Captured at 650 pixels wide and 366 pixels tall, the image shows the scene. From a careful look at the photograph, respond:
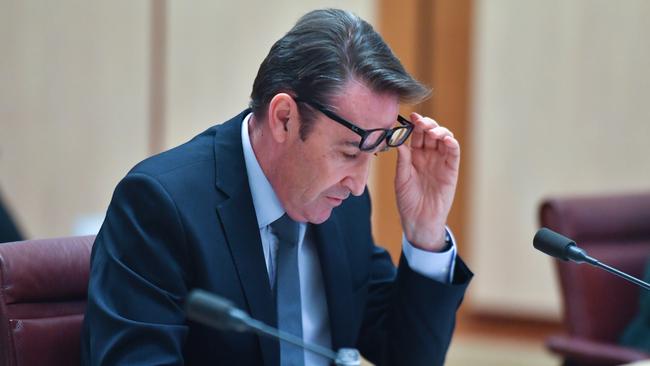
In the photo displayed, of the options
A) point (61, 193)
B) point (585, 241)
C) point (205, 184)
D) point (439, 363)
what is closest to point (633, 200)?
point (585, 241)

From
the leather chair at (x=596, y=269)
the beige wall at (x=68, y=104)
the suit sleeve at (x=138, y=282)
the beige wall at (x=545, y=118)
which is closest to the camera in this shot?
the suit sleeve at (x=138, y=282)

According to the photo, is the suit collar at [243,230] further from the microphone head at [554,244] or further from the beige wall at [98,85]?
the beige wall at [98,85]

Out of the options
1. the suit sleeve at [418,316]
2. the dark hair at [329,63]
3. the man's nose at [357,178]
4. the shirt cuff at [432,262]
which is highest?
the dark hair at [329,63]

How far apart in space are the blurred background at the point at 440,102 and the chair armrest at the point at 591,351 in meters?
2.00

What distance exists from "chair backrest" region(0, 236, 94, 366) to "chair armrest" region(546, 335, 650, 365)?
1.53 meters

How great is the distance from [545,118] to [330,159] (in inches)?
132

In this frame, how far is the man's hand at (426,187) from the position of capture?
2225 millimetres

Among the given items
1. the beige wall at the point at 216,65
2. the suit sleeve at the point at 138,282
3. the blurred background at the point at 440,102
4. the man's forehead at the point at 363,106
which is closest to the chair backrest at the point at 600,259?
the man's forehead at the point at 363,106

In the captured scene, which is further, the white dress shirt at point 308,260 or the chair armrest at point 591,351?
the chair armrest at point 591,351

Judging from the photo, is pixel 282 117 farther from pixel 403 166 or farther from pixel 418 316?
pixel 418 316

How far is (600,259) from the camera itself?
10.1 feet

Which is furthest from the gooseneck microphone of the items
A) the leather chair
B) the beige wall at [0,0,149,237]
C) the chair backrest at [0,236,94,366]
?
the beige wall at [0,0,149,237]

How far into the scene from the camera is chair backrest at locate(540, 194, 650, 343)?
10.1 ft

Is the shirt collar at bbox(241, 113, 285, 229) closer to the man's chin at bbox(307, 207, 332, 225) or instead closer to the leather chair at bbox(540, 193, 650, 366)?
the man's chin at bbox(307, 207, 332, 225)
